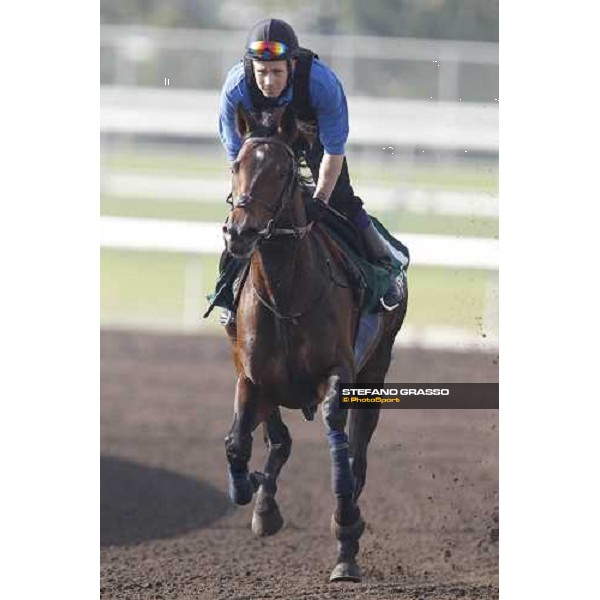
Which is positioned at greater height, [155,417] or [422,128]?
[422,128]

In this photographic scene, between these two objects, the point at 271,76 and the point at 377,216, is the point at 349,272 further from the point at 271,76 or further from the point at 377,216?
the point at 377,216

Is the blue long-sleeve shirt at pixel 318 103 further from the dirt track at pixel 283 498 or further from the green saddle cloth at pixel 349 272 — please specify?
the dirt track at pixel 283 498

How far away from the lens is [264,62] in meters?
4.85

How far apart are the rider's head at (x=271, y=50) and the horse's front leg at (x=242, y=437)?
1.21m

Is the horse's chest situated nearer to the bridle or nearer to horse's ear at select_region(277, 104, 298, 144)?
the bridle

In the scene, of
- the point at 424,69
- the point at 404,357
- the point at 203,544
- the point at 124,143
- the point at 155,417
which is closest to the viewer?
the point at 203,544

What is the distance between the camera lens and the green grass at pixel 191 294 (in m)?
12.8

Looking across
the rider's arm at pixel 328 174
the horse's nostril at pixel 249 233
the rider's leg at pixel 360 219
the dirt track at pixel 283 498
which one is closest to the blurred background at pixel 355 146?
the dirt track at pixel 283 498

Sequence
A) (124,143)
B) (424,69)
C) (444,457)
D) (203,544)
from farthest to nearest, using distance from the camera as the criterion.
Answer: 1. (124,143)
2. (424,69)
3. (444,457)
4. (203,544)

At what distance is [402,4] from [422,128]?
633 cm
